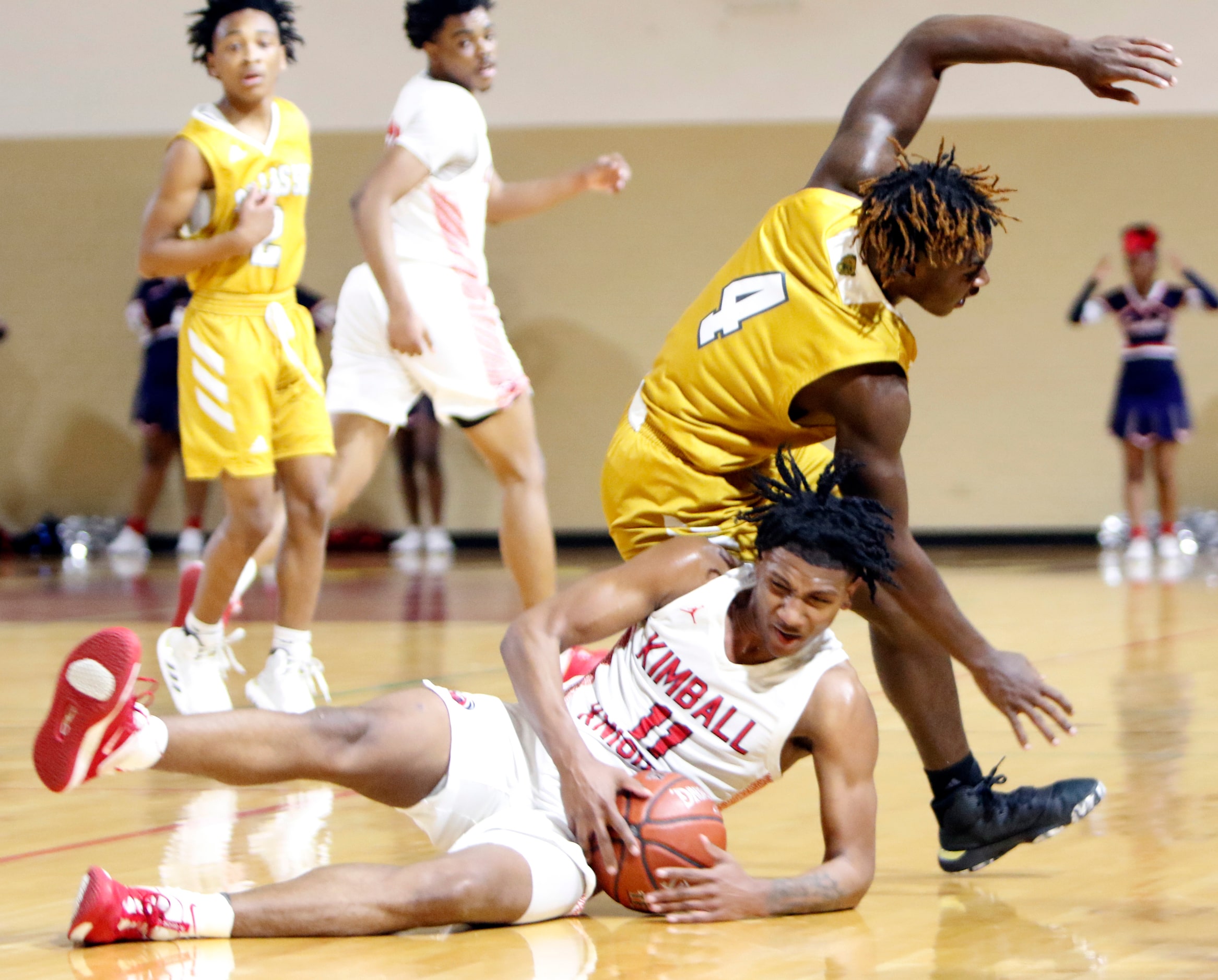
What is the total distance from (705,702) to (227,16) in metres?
2.88

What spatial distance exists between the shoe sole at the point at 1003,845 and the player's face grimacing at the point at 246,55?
119 inches

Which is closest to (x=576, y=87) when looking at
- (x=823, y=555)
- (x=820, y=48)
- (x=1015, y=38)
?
(x=820, y=48)

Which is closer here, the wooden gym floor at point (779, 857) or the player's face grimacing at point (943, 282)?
the wooden gym floor at point (779, 857)


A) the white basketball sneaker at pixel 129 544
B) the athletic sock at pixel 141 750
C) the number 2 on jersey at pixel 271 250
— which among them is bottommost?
the white basketball sneaker at pixel 129 544

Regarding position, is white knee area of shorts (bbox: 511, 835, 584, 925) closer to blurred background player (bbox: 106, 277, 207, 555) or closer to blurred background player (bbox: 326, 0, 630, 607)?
blurred background player (bbox: 326, 0, 630, 607)

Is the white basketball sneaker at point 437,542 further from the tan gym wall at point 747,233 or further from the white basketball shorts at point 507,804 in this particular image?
the white basketball shorts at point 507,804

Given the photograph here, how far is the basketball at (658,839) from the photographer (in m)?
2.77

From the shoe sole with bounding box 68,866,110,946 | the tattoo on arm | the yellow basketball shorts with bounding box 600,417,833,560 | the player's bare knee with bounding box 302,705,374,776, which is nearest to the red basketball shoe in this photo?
the shoe sole with bounding box 68,866,110,946

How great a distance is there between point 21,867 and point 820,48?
9596 millimetres

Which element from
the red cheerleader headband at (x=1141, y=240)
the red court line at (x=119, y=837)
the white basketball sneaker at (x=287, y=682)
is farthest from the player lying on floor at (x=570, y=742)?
the red cheerleader headband at (x=1141, y=240)

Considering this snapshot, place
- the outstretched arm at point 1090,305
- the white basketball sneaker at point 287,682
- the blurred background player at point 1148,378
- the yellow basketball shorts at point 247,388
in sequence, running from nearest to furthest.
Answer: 1. the white basketball sneaker at point 287,682
2. the yellow basketball shorts at point 247,388
3. the blurred background player at point 1148,378
4. the outstretched arm at point 1090,305

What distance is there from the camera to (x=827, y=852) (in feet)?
9.28

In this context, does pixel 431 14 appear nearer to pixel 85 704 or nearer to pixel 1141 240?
pixel 85 704

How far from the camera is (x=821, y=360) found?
9.95ft
